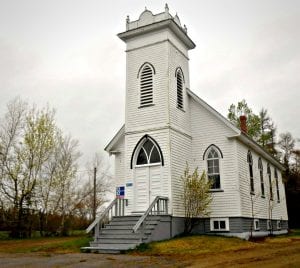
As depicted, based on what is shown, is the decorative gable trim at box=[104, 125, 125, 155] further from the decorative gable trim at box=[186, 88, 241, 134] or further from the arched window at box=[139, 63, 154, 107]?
the decorative gable trim at box=[186, 88, 241, 134]

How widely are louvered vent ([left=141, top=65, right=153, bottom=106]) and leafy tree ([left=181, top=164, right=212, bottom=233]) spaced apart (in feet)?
13.4

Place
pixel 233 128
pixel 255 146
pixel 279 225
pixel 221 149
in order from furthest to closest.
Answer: pixel 279 225
pixel 255 146
pixel 221 149
pixel 233 128

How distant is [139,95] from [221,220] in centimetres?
748

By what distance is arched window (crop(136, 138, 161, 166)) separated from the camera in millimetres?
17734

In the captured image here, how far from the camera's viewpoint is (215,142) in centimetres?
1892

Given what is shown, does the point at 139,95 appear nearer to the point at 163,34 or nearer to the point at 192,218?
the point at 163,34

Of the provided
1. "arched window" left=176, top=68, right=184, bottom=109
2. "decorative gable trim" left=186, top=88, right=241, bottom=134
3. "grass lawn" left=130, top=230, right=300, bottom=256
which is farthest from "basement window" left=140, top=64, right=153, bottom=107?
"grass lawn" left=130, top=230, right=300, bottom=256

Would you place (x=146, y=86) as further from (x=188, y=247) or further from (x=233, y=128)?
(x=188, y=247)

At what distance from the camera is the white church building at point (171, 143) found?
682 inches

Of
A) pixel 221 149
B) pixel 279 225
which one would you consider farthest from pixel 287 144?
pixel 221 149

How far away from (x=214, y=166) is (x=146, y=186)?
12.4 feet

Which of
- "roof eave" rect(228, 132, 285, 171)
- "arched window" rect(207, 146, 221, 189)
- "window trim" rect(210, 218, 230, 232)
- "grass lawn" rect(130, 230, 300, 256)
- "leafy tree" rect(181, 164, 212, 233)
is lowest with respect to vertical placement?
"grass lawn" rect(130, 230, 300, 256)

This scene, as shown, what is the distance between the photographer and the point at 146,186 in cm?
1750

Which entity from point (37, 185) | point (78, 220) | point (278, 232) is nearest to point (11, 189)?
point (37, 185)
